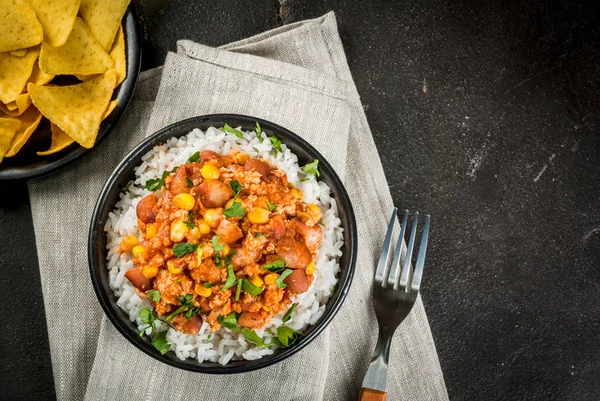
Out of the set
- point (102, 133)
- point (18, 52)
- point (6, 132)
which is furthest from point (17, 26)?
point (102, 133)

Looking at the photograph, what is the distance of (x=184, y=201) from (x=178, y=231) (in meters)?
0.12

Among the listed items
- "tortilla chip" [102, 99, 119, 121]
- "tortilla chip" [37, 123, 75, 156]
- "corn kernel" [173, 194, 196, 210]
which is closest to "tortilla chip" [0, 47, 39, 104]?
"tortilla chip" [37, 123, 75, 156]

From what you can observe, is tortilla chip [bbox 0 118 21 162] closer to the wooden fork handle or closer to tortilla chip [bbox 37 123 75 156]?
tortilla chip [bbox 37 123 75 156]

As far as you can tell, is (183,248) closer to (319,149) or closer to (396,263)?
(319,149)

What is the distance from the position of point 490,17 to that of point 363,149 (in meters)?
1.09

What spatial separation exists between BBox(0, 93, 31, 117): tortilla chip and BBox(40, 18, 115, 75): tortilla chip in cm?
19

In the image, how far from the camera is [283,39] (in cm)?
299

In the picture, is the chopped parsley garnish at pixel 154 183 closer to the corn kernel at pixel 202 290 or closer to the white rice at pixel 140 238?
the white rice at pixel 140 238

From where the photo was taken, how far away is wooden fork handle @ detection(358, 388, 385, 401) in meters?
2.75

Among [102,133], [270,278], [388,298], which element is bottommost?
[388,298]

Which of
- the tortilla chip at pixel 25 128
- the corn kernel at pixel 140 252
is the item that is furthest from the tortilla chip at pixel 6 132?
the corn kernel at pixel 140 252

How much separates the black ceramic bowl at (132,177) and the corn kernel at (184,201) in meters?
0.43

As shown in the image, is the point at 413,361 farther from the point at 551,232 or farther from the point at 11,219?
the point at 11,219

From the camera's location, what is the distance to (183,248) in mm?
2217
